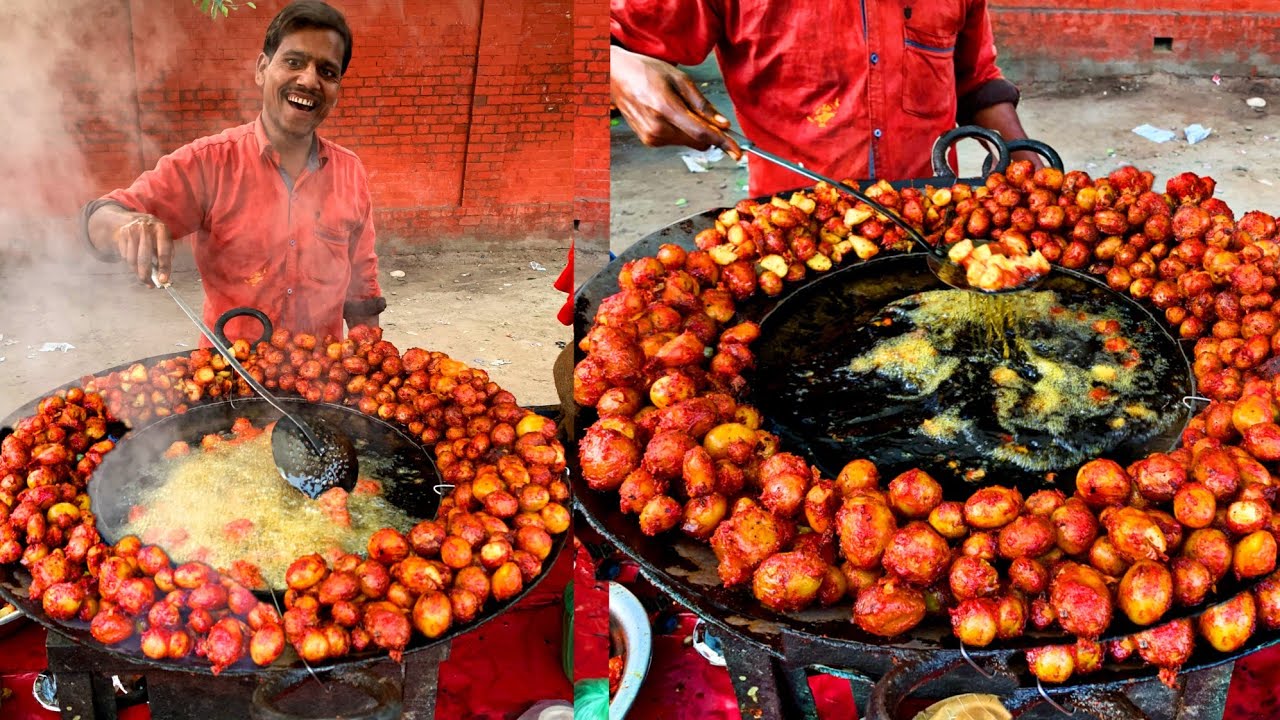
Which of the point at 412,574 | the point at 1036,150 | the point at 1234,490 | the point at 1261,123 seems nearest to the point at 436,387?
the point at 412,574

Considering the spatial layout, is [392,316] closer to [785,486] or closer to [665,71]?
[665,71]

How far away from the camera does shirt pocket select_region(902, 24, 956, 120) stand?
315 cm

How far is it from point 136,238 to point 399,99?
0.55 meters

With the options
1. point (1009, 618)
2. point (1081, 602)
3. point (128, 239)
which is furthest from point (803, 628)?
point (128, 239)

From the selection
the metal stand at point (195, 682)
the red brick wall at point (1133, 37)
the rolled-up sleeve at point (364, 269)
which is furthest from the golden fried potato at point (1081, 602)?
the red brick wall at point (1133, 37)

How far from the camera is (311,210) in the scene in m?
2.02

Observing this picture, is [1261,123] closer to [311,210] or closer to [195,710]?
[311,210]

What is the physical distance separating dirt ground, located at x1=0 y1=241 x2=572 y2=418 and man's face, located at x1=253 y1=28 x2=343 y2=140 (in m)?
0.35

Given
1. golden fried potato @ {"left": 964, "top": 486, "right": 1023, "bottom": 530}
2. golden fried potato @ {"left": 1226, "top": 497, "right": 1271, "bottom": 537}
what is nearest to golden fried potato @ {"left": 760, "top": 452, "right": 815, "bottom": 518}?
golden fried potato @ {"left": 964, "top": 486, "right": 1023, "bottom": 530}

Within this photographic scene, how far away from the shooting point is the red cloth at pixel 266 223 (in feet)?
6.13

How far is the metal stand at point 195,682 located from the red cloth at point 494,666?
15.9 inches

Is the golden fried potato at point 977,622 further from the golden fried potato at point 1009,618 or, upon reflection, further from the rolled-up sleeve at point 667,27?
the rolled-up sleeve at point 667,27

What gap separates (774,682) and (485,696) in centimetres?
78

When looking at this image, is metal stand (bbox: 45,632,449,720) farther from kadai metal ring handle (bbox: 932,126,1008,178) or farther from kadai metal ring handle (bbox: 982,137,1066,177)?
kadai metal ring handle (bbox: 982,137,1066,177)
